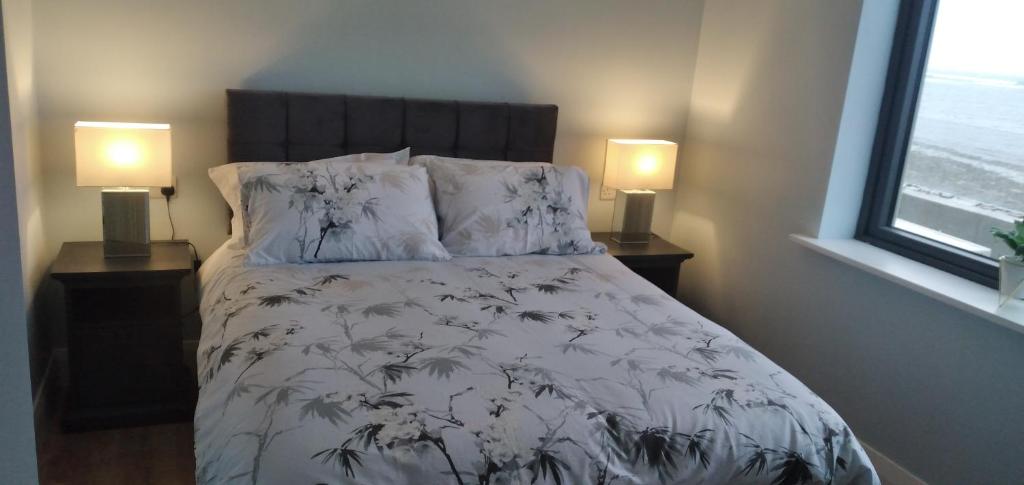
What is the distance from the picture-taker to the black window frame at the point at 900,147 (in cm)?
267

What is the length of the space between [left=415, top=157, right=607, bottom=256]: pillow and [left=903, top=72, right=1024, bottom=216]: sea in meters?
1.24

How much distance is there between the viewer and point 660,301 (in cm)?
251

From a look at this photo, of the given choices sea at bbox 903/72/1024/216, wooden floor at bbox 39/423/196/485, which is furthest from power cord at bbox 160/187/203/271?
sea at bbox 903/72/1024/216

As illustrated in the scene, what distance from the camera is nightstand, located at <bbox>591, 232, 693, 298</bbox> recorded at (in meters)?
3.29

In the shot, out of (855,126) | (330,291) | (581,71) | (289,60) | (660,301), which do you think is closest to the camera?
(330,291)

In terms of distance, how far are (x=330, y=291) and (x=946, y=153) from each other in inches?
84.9

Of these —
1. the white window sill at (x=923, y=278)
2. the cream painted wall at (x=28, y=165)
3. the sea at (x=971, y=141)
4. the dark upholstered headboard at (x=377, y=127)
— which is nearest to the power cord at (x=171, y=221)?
the dark upholstered headboard at (x=377, y=127)

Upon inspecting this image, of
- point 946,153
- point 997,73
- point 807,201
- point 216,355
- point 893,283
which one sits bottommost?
point 216,355

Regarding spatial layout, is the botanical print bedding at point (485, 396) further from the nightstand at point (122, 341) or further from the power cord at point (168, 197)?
the power cord at point (168, 197)

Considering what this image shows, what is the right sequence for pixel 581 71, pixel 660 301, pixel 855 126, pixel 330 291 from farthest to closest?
1. pixel 581 71
2. pixel 855 126
3. pixel 660 301
4. pixel 330 291

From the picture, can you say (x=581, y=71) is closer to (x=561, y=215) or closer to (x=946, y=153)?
(x=561, y=215)

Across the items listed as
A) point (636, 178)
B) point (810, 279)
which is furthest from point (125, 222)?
point (810, 279)

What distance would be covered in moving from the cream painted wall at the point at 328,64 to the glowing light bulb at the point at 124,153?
31 centimetres

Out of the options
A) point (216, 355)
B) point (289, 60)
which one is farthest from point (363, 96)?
point (216, 355)
